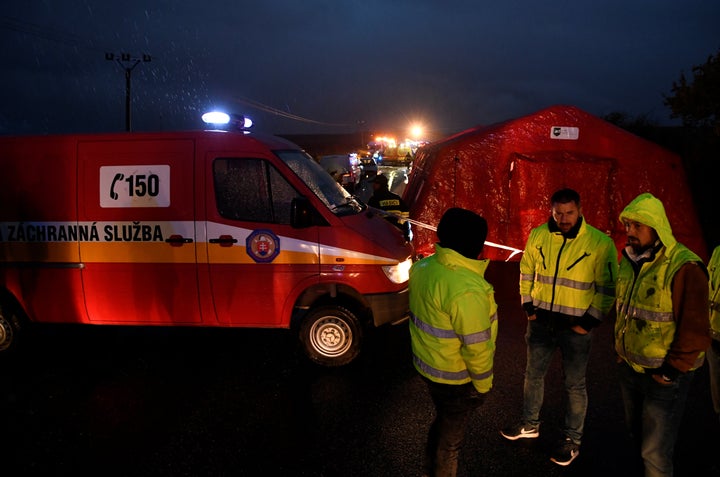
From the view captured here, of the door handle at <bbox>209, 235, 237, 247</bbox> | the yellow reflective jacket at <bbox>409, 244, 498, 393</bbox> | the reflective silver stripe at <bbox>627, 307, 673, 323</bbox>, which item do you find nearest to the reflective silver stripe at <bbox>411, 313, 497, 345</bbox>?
the yellow reflective jacket at <bbox>409, 244, 498, 393</bbox>

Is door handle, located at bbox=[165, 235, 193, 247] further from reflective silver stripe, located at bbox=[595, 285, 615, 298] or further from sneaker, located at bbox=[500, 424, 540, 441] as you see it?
reflective silver stripe, located at bbox=[595, 285, 615, 298]

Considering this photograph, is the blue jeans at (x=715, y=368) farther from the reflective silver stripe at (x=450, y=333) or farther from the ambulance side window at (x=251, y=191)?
the ambulance side window at (x=251, y=191)

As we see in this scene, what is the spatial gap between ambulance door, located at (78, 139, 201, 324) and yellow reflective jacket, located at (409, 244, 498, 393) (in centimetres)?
312

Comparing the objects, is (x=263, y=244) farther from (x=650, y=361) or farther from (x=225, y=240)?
(x=650, y=361)

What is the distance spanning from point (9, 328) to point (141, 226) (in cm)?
203

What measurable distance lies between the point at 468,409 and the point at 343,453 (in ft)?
4.52

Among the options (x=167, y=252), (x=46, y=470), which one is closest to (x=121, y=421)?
(x=46, y=470)

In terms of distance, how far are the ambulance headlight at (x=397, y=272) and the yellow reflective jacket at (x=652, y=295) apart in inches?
95.6

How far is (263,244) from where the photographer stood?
15.9 feet

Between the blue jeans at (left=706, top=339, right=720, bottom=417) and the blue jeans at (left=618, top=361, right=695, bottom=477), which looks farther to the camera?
the blue jeans at (left=706, top=339, right=720, bottom=417)

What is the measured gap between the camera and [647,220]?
265 centimetres

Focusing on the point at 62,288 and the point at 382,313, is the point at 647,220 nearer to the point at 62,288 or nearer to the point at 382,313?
the point at 382,313

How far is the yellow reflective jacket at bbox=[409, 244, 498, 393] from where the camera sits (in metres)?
2.41

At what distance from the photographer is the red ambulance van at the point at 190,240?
488cm
